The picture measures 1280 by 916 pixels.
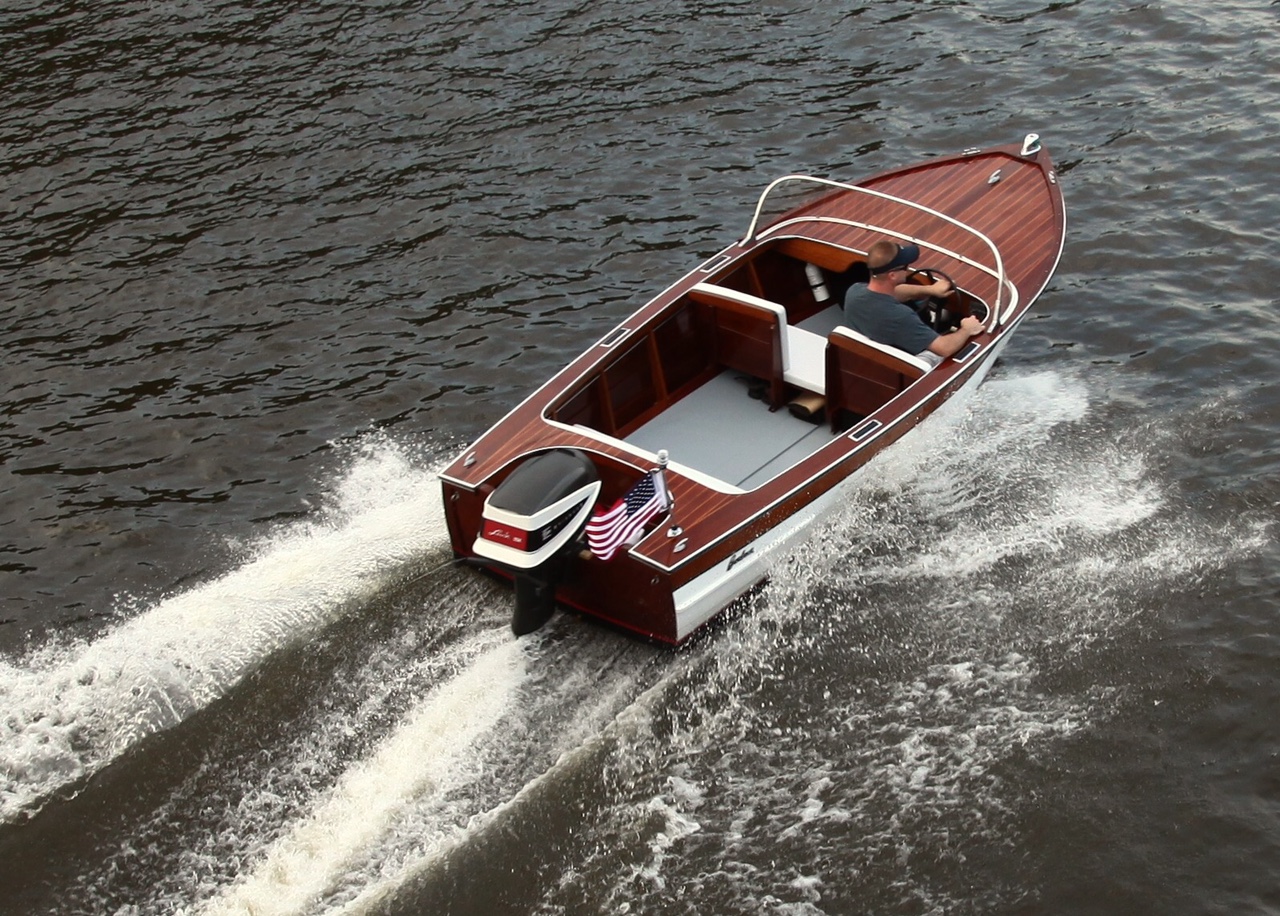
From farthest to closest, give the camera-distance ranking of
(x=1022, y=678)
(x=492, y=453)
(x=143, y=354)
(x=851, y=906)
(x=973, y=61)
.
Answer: (x=973, y=61) → (x=143, y=354) → (x=492, y=453) → (x=1022, y=678) → (x=851, y=906)

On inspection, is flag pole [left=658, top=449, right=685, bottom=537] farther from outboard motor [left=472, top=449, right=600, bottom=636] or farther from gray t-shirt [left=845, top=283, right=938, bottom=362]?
gray t-shirt [left=845, top=283, right=938, bottom=362]

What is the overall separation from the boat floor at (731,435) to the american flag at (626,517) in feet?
4.81

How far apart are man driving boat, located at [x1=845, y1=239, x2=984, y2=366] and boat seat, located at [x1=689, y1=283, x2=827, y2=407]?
1.87ft

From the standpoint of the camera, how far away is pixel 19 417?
39.6 feet

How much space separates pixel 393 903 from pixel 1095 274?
30.1 feet

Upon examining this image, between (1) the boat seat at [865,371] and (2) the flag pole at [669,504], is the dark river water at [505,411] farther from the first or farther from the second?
(2) the flag pole at [669,504]

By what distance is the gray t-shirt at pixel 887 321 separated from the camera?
1016cm

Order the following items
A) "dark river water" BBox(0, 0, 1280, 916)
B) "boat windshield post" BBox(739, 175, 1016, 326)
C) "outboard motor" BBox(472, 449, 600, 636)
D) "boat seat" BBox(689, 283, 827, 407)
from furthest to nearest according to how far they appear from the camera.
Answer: "boat seat" BBox(689, 283, 827, 407), "boat windshield post" BBox(739, 175, 1016, 326), "outboard motor" BBox(472, 449, 600, 636), "dark river water" BBox(0, 0, 1280, 916)

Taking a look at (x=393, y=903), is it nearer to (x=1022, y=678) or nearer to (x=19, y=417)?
(x=1022, y=678)

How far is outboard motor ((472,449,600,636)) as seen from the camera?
27.3 feet

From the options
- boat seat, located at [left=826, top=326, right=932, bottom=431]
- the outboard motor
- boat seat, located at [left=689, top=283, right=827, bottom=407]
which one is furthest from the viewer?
boat seat, located at [left=689, top=283, right=827, bottom=407]

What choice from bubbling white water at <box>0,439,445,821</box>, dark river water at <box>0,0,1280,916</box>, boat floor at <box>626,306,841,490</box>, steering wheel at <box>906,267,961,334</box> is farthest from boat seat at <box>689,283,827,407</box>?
bubbling white water at <box>0,439,445,821</box>

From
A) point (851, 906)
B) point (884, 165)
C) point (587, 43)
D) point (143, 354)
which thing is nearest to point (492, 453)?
point (851, 906)


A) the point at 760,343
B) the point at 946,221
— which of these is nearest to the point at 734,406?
the point at 760,343
